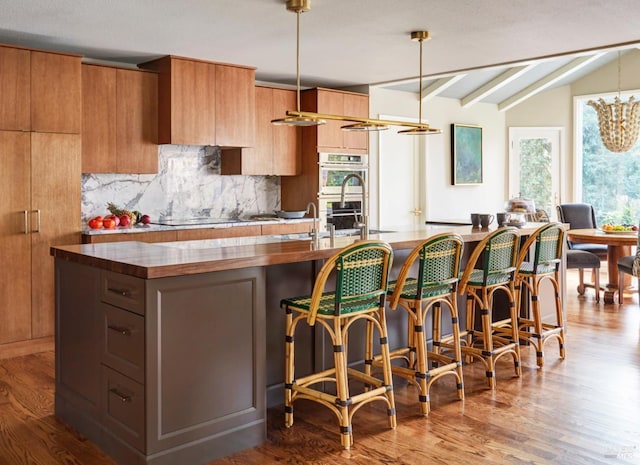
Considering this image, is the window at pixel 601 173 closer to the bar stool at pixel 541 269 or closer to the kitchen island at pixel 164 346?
the bar stool at pixel 541 269

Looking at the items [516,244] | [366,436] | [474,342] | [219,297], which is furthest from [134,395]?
[474,342]

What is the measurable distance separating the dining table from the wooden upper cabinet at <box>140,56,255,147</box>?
3.56 metres

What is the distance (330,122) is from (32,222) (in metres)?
3.30

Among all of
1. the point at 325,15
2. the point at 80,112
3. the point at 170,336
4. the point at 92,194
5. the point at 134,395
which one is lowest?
the point at 134,395

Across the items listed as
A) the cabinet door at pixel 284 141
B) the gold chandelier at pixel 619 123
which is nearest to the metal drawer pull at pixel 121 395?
the cabinet door at pixel 284 141

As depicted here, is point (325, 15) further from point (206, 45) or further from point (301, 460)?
point (301, 460)

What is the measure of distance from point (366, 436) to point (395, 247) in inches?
44.3

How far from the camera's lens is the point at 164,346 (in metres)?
2.79

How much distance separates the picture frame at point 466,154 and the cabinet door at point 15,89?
562cm

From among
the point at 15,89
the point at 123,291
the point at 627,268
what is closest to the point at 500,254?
the point at 123,291

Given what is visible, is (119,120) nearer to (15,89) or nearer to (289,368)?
(15,89)

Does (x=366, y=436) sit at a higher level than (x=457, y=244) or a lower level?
lower

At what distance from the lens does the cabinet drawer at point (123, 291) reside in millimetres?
2760

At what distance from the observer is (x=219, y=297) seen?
2963 millimetres
